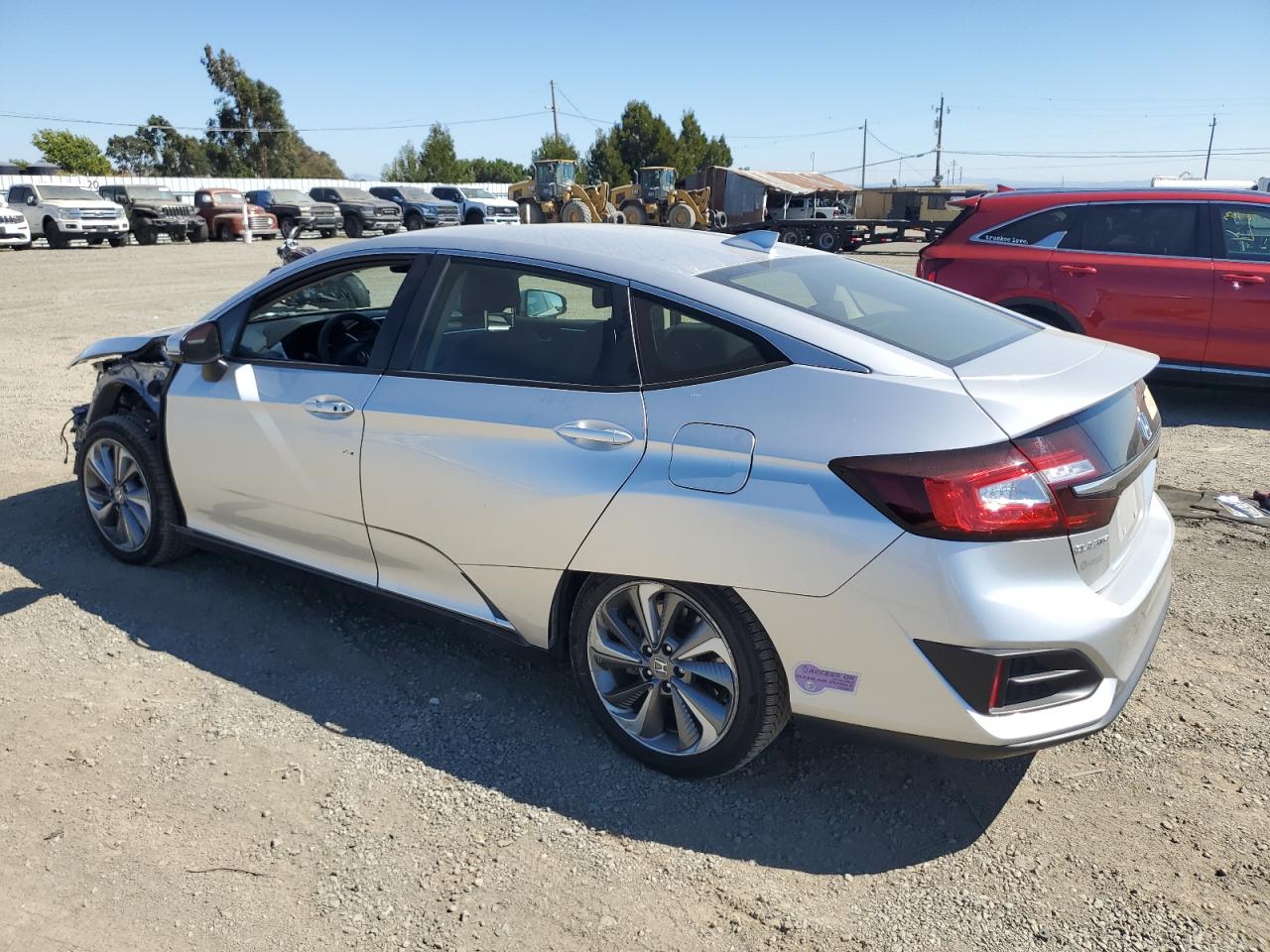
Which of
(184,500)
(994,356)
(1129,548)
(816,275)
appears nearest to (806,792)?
(1129,548)

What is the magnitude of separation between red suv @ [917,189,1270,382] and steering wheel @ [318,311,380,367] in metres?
5.17

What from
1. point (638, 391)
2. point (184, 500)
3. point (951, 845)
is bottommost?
point (951, 845)

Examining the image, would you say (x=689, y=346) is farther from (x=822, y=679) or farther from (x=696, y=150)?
(x=696, y=150)

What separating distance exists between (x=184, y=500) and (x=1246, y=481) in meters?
5.78

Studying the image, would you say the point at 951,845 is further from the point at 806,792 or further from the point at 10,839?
the point at 10,839

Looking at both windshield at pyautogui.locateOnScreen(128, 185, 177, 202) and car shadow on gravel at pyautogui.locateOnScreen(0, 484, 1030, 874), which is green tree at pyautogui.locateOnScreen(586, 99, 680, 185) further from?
car shadow on gravel at pyautogui.locateOnScreen(0, 484, 1030, 874)

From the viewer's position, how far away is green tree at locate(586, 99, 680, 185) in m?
72.8

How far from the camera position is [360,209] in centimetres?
3284

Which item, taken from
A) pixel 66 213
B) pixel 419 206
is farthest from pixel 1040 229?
pixel 419 206

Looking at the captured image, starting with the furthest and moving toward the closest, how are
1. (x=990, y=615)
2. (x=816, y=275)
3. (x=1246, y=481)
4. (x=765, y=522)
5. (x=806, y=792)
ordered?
(x=1246, y=481), (x=816, y=275), (x=806, y=792), (x=765, y=522), (x=990, y=615)

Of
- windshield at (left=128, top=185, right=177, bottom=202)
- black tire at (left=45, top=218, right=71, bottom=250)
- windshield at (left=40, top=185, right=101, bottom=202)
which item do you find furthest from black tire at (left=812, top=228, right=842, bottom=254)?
black tire at (left=45, top=218, right=71, bottom=250)

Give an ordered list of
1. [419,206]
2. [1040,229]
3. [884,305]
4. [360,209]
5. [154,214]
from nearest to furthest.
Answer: [884,305] → [1040,229] → [154,214] → [360,209] → [419,206]

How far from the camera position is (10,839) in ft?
9.00

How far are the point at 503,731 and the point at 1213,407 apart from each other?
690 centimetres
